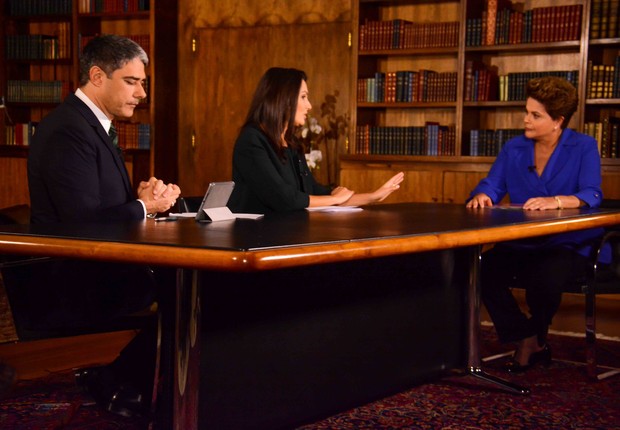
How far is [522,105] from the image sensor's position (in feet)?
18.3

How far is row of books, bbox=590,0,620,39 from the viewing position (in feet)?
17.1

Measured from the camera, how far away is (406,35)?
586 centimetres

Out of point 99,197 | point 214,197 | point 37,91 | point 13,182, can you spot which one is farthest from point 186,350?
point 37,91

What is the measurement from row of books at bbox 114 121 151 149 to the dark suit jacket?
13.5 ft

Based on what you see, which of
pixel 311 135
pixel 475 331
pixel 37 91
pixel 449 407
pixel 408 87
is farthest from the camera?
pixel 37 91

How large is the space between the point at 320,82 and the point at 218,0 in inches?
45.0

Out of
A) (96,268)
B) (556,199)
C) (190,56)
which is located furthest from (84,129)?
(190,56)

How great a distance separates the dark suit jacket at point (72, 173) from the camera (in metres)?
2.55

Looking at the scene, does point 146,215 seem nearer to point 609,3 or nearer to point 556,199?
point 556,199

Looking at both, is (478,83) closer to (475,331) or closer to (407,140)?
(407,140)

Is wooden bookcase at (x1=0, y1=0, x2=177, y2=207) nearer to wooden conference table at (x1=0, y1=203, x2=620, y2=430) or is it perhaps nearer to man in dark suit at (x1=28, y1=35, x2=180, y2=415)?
wooden conference table at (x1=0, y1=203, x2=620, y2=430)

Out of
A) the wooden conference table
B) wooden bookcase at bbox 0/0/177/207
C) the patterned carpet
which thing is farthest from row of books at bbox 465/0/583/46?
the patterned carpet

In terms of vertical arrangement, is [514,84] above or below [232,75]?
below

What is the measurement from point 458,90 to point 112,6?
2.96 m
